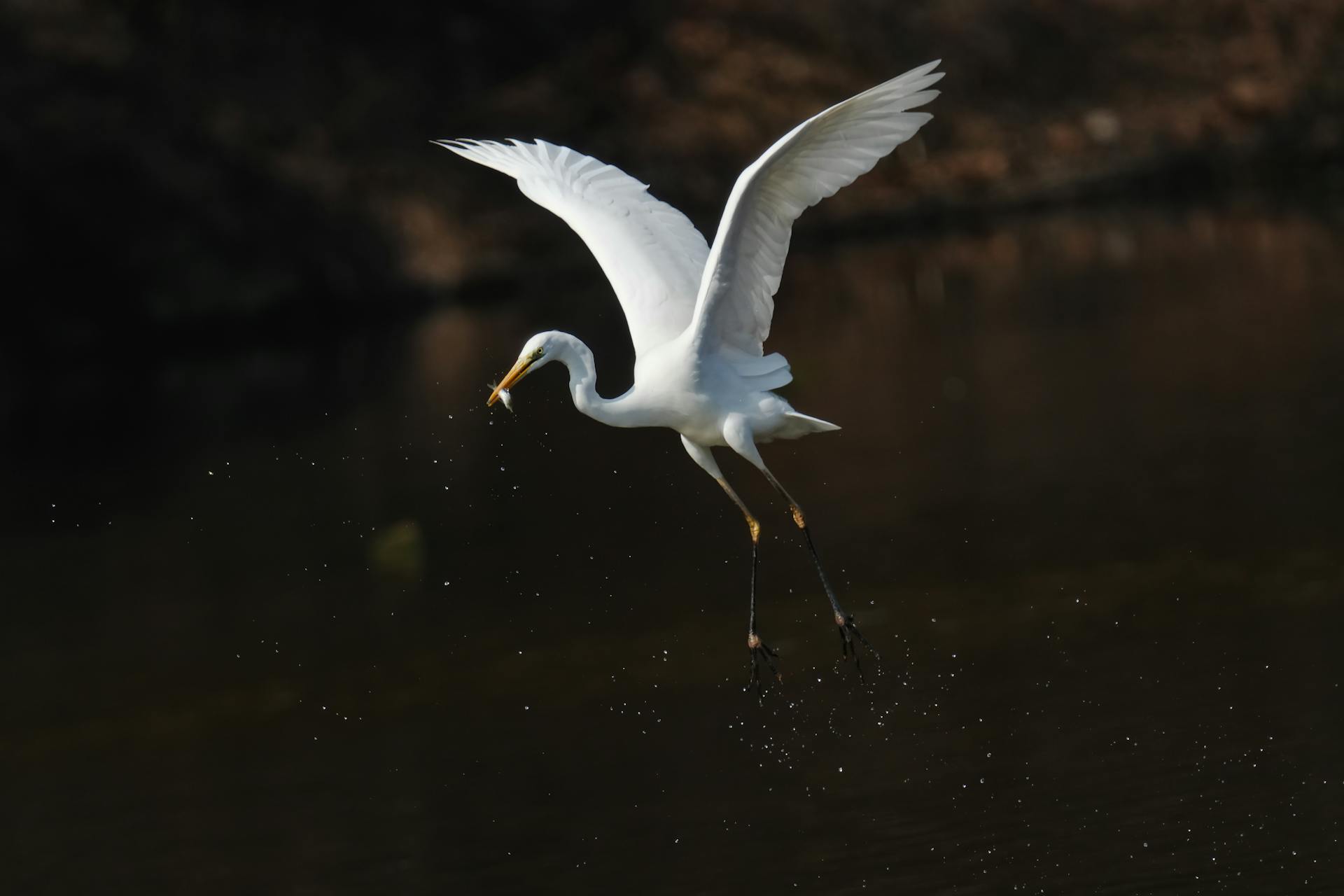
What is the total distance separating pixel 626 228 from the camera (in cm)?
801

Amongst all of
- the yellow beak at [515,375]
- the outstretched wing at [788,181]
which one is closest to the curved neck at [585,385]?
the yellow beak at [515,375]

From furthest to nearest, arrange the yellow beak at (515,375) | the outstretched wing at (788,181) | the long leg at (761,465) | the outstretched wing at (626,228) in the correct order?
the outstretched wing at (626,228)
the long leg at (761,465)
the yellow beak at (515,375)
the outstretched wing at (788,181)

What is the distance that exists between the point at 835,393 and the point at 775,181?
28.4ft

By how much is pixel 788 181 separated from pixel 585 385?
43.5 inches

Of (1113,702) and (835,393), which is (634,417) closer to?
(1113,702)

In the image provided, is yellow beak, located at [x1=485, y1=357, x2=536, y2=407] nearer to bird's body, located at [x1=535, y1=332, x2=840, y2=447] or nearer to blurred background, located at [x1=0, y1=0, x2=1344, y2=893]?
bird's body, located at [x1=535, y1=332, x2=840, y2=447]

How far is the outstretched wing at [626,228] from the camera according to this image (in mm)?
7793

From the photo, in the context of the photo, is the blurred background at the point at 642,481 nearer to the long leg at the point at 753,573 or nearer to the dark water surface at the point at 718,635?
the dark water surface at the point at 718,635

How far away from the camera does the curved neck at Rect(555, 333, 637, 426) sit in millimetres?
7355

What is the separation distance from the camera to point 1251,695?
707 centimetres

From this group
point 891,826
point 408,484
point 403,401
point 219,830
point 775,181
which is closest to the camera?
point 891,826

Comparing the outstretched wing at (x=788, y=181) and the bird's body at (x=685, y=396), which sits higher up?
the outstretched wing at (x=788, y=181)

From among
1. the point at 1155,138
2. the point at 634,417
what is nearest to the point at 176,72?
the point at 1155,138

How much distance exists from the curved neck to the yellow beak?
0.17 meters
